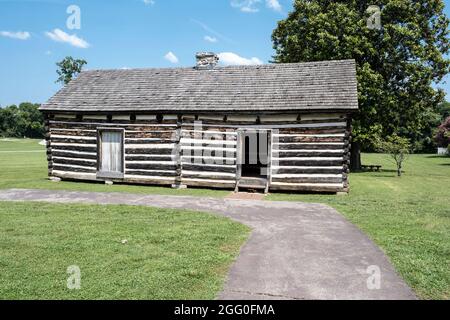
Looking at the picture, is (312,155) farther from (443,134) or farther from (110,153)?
(443,134)


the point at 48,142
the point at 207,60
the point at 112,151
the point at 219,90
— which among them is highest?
the point at 207,60

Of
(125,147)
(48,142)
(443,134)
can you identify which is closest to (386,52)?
(125,147)

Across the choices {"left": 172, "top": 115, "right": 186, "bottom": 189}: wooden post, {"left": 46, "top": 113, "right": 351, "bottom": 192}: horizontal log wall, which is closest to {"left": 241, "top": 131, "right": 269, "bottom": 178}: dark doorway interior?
{"left": 46, "top": 113, "right": 351, "bottom": 192}: horizontal log wall

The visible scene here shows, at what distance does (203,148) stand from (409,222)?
325 inches

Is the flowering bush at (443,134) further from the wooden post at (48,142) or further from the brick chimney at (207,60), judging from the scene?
the wooden post at (48,142)

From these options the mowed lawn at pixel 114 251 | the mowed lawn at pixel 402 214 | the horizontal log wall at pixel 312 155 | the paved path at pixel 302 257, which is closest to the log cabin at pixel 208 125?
the horizontal log wall at pixel 312 155

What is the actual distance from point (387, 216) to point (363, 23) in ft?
50.1

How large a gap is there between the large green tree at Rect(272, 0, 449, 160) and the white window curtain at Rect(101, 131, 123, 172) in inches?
487

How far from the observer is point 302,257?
622cm

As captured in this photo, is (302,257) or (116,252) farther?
(116,252)

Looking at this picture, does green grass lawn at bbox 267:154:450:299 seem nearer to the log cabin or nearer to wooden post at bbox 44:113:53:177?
the log cabin

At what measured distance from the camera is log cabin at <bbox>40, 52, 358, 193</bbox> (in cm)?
1388

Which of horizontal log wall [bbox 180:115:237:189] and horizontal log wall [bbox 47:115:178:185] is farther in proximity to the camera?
horizontal log wall [bbox 47:115:178:185]
